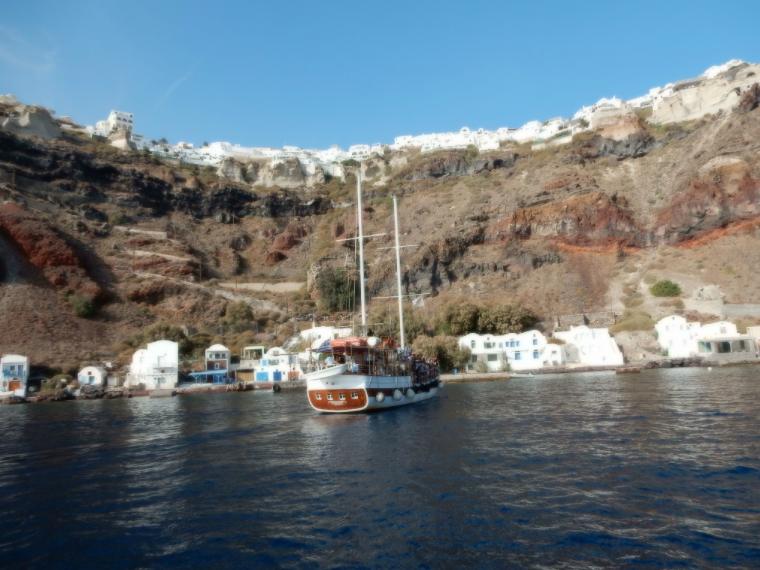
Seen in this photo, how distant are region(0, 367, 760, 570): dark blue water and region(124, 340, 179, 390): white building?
3026 cm

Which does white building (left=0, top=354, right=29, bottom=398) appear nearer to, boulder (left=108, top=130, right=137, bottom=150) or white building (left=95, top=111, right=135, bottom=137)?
boulder (left=108, top=130, right=137, bottom=150)

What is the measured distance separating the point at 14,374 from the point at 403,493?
172 ft

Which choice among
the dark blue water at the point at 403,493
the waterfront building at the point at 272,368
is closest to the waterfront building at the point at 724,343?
the dark blue water at the point at 403,493

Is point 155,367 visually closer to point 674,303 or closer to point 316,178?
point 674,303

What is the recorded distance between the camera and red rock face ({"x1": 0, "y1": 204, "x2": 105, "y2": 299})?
6831 cm

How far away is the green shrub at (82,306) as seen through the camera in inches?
2559

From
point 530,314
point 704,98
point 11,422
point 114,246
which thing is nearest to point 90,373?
point 11,422

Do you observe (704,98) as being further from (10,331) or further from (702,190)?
(10,331)

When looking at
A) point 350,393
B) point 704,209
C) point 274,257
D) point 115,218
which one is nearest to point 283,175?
point 274,257

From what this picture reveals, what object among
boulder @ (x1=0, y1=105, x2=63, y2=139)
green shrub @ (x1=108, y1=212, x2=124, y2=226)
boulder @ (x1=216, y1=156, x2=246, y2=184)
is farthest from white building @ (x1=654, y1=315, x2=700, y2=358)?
boulder @ (x1=0, y1=105, x2=63, y2=139)

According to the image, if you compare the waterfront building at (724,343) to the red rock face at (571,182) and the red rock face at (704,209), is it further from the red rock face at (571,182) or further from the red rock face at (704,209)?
the red rock face at (571,182)

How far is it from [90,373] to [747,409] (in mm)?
55314

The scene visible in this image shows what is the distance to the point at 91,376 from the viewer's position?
5434 cm

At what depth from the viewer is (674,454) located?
52.4 feet
